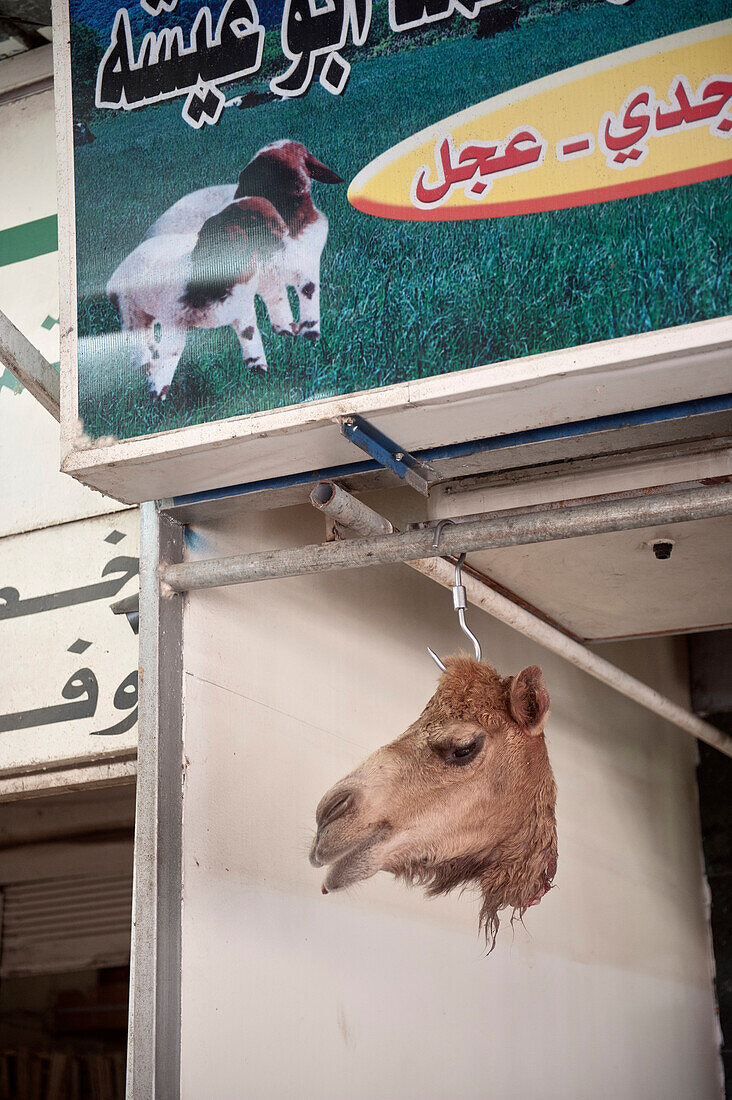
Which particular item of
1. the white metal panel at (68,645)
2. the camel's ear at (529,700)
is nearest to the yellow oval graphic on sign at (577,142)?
the camel's ear at (529,700)

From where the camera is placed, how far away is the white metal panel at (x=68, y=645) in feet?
10.0

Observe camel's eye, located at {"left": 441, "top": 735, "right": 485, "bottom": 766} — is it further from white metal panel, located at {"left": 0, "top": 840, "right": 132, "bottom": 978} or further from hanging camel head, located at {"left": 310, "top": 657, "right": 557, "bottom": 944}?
white metal panel, located at {"left": 0, "top": 840, "right": 132, "bottom": 978}

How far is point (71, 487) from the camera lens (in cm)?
327

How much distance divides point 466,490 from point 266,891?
2.99 feet

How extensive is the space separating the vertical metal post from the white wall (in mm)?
34

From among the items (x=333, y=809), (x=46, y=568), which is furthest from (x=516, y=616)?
(x=46, y=568)

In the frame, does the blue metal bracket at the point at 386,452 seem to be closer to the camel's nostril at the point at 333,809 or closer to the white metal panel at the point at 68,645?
the camel's nostril at the point at 333,809

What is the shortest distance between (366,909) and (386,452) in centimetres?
110

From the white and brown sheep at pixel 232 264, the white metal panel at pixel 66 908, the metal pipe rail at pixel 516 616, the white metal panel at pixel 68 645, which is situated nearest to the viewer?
the white and brown sheep at pixel 232 264

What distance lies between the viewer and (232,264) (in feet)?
6.95

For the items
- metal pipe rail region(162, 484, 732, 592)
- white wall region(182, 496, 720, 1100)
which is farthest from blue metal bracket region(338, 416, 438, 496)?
white wall region(182, 496, 720, 1100)

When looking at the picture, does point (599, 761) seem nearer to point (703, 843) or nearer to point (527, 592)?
point (527, 592)

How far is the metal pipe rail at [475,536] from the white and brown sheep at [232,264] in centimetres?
37

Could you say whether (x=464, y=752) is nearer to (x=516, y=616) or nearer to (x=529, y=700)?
(x=529, y=700)
